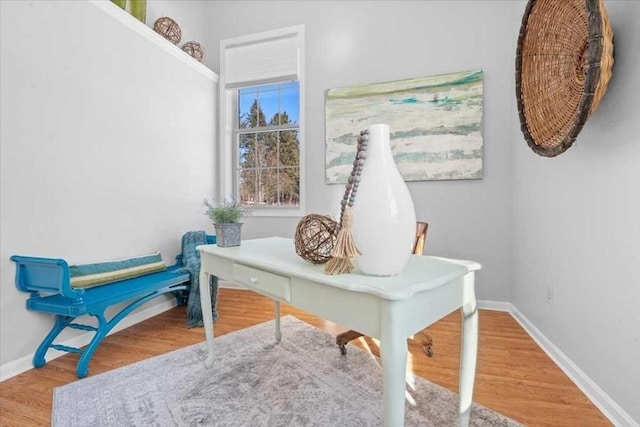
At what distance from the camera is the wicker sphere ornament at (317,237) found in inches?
42.9

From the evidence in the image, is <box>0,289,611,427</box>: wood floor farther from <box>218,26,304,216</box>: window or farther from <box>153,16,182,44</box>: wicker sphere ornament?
<box>153,16,182,44</box>: wicker sphere ornament

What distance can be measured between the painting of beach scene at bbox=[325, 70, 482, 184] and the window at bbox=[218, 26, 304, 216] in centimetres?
44

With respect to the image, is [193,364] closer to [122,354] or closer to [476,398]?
[122,354]

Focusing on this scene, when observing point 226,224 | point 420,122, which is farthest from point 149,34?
point 420,122

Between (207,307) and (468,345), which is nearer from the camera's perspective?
(468,345)

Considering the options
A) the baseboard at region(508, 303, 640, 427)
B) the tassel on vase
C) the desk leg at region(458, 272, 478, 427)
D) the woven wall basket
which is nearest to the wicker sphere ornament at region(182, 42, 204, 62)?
the woven wall basket

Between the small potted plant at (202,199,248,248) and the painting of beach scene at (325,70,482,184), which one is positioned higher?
the painting of beach scene at (325,70,482,184)

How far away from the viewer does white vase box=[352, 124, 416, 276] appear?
0.91 meters

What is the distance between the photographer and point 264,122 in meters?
3.78

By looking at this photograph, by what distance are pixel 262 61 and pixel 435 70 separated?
73.3 inches

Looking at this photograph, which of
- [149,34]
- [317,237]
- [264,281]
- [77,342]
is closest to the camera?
[317,237]

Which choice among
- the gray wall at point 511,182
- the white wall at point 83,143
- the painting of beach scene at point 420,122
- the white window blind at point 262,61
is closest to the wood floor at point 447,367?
the gray wall at point 511,182

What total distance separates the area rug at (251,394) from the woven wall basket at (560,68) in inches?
49.9

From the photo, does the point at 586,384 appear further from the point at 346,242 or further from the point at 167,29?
the point at 167,29
